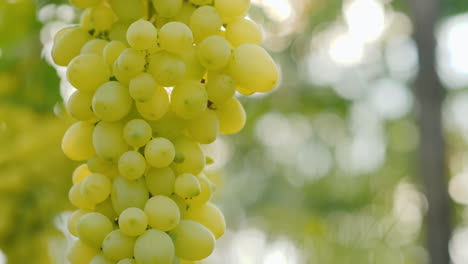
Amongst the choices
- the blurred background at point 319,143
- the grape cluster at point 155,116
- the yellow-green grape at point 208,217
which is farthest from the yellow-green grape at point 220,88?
the blurred background at point 319,143

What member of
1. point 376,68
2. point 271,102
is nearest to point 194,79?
point 271,102

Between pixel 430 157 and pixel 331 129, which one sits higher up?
pixel 331 129

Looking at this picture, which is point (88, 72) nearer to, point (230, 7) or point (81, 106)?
point (81, 106)

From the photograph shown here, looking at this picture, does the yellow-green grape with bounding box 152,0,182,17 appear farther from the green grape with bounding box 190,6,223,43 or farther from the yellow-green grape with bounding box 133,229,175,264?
the yellow-green grape with bounding box 133,229,175,264

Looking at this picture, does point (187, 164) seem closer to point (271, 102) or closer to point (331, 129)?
point (271, 102)

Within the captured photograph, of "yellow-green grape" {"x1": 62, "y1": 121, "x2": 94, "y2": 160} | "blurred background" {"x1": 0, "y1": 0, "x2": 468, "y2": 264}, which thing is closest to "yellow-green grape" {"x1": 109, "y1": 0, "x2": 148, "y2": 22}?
"yellow-green grape" {"x1": 62, "y1": 121, "x2": 94, "y2": 160}

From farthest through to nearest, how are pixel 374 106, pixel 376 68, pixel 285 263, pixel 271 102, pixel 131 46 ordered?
1. pixel 376 68
2. pixel 374 106
3. pixel 271 102
4. pixel 285 263
5. pixel 131 46

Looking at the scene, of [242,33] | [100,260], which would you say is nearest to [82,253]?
[100,260]

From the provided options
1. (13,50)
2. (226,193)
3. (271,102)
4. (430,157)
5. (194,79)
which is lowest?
(194,79)
